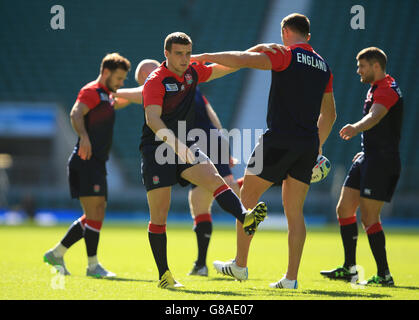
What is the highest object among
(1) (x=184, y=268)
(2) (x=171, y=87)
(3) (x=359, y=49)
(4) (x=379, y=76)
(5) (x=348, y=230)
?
(3) (x=359, y=49)

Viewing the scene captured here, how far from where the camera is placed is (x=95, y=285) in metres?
5.22

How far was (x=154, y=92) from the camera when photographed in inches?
191

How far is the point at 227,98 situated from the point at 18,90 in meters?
7.63

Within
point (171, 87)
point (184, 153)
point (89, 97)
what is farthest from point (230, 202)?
point (89, 97)

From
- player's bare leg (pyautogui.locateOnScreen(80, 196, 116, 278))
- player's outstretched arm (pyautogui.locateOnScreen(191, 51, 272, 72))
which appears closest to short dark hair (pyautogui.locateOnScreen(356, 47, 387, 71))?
player's outstretched arm (pyautogui.locateOnScreen(191, 51, 272, 72))

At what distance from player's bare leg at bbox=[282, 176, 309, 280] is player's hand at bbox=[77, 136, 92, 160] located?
6.72 feet

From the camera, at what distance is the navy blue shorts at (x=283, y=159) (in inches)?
201

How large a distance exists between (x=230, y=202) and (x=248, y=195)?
1.77 feet

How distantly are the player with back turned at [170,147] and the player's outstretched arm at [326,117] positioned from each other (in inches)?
44.0

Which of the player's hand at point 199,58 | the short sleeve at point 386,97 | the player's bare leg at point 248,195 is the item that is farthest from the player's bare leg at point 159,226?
the short sleeve at point 386,97

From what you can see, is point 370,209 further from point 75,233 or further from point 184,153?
point 75,233

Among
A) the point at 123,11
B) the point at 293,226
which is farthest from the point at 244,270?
the point at 123,11

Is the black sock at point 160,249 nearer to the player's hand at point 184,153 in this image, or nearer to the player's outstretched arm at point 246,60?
the player's hand at point 184,153
